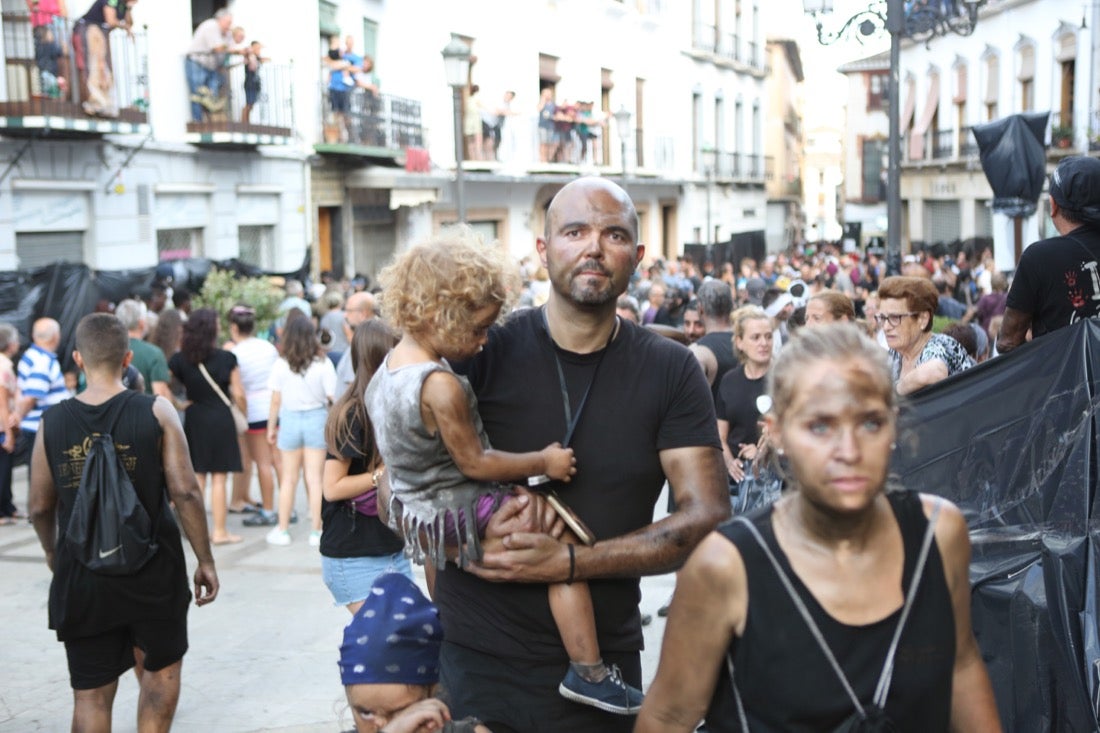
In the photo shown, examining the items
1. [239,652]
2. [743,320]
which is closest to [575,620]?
[743,320]

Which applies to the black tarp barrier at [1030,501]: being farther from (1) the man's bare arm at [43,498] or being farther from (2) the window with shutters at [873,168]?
(2) the window with shutters at [873,168]

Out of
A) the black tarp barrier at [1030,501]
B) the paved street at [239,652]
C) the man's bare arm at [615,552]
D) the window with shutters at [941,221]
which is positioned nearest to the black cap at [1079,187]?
the black tarp barrier at [1030,501]

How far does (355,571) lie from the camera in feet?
18.4

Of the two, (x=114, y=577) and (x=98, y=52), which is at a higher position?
(x=98, y=52)

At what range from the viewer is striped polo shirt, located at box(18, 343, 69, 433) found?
10.2 metres

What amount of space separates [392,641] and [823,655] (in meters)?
0.86

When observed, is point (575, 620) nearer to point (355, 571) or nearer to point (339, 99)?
point (355, 571)

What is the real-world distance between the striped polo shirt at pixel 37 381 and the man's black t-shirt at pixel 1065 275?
7.51 meters

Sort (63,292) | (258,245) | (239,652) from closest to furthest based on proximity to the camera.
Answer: (239,652) → (63,292) → (258,245)

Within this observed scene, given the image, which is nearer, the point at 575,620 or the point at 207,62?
the point at 575,620

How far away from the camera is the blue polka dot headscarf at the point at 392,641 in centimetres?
264

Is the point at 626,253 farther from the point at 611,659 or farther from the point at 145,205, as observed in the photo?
the point at 145,205

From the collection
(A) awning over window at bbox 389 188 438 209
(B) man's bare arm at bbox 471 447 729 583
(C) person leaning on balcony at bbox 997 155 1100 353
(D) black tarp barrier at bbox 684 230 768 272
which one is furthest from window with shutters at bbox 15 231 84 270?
(D) black tarp barrier at bbox 684 230 768 272

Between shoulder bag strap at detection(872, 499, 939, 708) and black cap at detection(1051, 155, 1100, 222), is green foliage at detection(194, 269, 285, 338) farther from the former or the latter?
shoulder bag strap at detection(872, 499, 939, 708)
